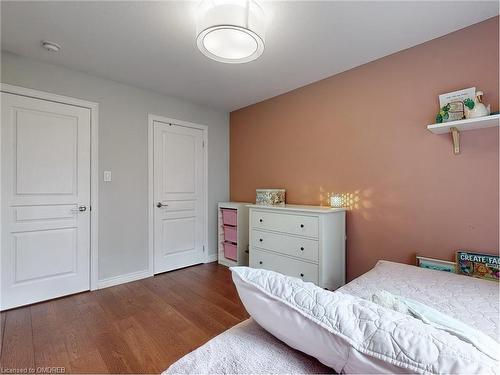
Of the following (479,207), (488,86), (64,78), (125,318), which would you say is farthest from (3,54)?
(479,207)

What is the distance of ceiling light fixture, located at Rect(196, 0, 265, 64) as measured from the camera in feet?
4.89

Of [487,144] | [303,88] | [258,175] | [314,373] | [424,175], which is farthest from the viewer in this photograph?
[258,175]

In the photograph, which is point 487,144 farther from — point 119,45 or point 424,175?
point 119,45

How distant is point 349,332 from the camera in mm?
599

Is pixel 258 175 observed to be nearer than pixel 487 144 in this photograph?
No

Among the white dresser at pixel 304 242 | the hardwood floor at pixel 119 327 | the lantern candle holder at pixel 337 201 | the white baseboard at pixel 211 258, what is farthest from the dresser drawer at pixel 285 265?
the white baseboard at pixel 211 258

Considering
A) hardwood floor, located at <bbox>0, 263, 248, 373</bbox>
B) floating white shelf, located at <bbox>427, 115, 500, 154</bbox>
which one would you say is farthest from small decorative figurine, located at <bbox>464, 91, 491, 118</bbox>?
hardwood floor, located at <bbox>0, 263, 248, 373</bbox>

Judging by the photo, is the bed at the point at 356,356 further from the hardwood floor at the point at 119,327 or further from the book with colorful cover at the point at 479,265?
the hardwood floor at the point at 119,327

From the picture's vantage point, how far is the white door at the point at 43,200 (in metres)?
2.33

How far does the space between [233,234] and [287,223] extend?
1201 mm

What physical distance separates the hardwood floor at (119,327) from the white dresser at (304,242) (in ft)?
2.03

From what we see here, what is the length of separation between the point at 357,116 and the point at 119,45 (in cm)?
232

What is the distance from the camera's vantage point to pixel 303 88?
309 cm

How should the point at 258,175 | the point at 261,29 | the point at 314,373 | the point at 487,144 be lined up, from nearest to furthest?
the point at 314,373
the point at 261,29
the point at 487,144
the point at 258,175
